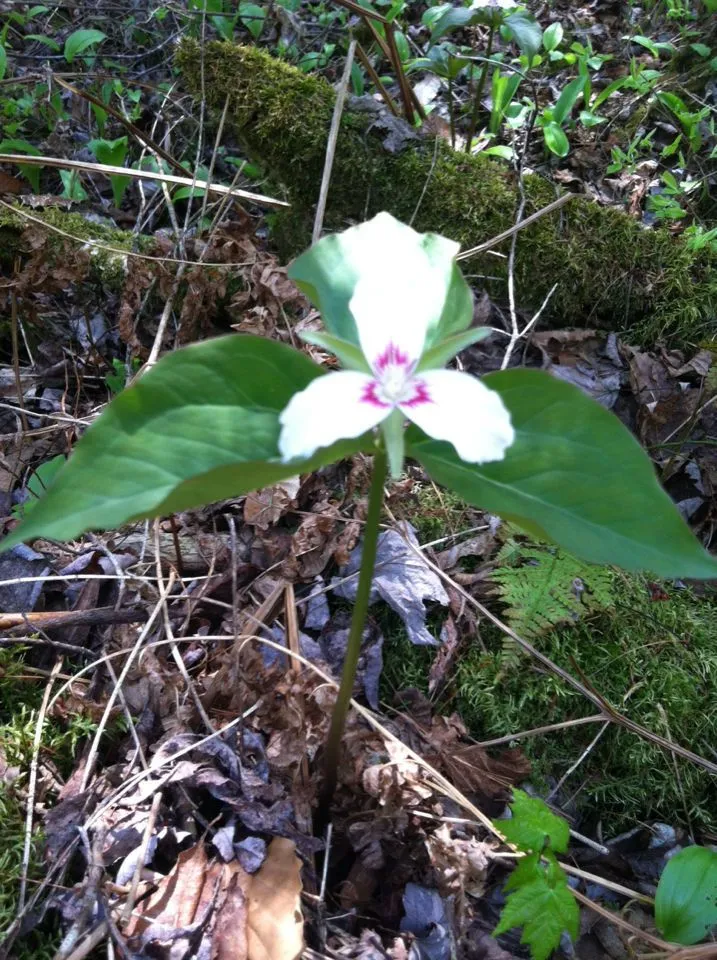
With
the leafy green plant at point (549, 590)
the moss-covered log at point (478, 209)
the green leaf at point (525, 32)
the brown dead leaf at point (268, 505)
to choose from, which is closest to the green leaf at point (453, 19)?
the green leaf at point (525, 32)

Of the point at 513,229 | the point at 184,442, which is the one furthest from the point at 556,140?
the point at 184,442

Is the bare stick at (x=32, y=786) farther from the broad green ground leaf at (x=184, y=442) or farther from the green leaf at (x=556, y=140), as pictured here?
the green leaf at (x=556, y=140)

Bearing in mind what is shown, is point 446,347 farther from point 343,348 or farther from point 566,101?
point 566,101

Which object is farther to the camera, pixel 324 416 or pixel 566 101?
pixel 566 101

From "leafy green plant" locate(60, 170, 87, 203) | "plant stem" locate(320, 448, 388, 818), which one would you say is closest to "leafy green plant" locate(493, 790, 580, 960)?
"plant stem" locate(320, 448, 388, 818)

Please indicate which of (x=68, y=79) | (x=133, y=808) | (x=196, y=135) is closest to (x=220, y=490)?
(x=133, y=808)

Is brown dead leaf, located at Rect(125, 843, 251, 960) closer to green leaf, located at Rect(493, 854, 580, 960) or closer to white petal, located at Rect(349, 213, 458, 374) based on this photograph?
green leaf, located at Rect(493, 854, 580, 960)

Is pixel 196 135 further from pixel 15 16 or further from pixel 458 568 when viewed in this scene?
pixel 458 568
